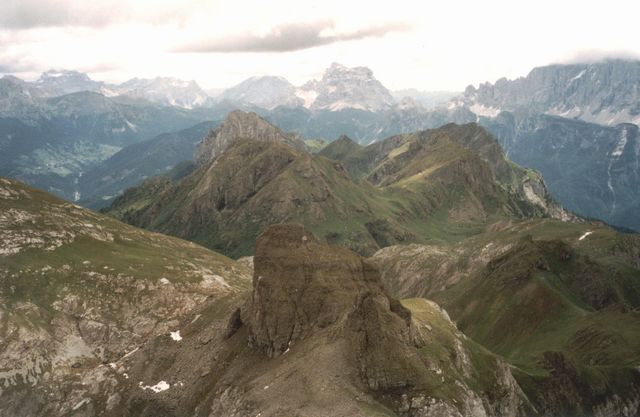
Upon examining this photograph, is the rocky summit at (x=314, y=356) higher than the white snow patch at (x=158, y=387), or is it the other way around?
the rocky summit at (x=314, y=356)

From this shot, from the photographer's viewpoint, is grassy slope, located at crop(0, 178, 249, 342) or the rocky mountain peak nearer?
the rocky mountain peak

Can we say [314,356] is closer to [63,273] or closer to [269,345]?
[269,345]

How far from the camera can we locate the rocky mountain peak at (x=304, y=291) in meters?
123

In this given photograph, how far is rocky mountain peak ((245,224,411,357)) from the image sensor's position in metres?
123

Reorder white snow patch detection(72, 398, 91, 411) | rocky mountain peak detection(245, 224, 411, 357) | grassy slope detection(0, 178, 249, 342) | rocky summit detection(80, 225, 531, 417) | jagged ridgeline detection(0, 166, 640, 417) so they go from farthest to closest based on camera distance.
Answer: grassy slope detection(0, 178, 249, 342) < white snow patch detection(72, 398, 91, 411) < rocky mountain peak detection(245, 224, 411, 357) < jagged ridgeline detection(0, 166, 640, 417) < rocky summit detection(80, 225, 531, 417)

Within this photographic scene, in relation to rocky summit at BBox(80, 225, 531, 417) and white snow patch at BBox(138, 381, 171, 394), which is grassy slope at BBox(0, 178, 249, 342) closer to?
rocky summit at BBox(80, 225, 531, 417)

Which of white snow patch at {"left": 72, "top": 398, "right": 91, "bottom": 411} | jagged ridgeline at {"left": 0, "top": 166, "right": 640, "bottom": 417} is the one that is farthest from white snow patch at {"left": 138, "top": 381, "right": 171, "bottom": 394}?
white snow patch at {"left": 72, "top": 398, "right": 91, "bottom": 411}

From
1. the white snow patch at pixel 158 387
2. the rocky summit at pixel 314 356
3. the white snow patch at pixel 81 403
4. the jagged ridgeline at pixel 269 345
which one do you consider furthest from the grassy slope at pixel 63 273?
the white snow patch at pixel 158 387

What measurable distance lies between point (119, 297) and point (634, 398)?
15228 centimetres

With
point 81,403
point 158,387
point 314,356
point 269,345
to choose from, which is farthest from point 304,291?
point 81,403

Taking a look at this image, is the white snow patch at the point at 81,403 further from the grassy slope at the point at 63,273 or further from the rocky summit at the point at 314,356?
the grassy slope at the point at 63,273

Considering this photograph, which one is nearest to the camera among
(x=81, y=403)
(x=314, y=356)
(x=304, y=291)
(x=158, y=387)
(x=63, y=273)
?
(x=314, y=356)

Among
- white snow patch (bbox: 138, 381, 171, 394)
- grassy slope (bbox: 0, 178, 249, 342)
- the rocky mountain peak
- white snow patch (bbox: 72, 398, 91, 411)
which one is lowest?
white snow patch (bbox: 72, 398, 91, 411)

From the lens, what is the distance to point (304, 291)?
13262cm
